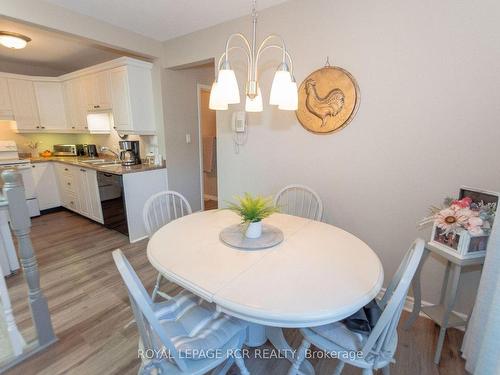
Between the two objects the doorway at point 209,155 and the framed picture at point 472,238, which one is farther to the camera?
the doorway at point 209,155

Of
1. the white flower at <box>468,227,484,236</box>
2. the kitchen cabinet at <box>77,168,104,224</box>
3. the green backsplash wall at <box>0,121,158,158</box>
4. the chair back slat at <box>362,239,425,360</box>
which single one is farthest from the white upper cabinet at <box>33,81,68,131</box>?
the white flower at <box>468,227,484,236</box>

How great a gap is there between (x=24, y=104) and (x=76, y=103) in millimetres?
874

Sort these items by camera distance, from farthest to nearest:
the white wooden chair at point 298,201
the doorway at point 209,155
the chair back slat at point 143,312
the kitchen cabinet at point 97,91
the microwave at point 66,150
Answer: the doorway at point 209,155, the microwave at point 66,150, the kitchen cabinet at point 97,91, the white wooden chair at point 298,201, the chair back slat at point 143,312

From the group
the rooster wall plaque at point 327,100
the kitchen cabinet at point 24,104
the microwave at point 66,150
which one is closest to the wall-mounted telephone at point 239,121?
the rooster wall plaque at point 327,100

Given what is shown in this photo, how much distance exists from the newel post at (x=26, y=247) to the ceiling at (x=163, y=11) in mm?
1797

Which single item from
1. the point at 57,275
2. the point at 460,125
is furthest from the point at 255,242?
the point at 57,275

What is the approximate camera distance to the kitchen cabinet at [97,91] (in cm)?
328

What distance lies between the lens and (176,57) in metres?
3.11

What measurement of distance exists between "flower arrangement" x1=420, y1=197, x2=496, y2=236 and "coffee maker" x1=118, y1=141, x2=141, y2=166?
3.51m

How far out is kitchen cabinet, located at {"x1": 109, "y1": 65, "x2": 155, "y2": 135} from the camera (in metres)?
3.08

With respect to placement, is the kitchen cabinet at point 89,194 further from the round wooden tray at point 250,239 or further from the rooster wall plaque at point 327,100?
the rooster wall plaque at point 327,100

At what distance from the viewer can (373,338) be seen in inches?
38.3

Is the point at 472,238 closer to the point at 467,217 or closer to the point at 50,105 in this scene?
the point at 467,217

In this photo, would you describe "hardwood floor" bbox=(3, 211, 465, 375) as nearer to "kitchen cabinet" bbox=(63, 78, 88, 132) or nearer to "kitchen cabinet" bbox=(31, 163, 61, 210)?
"kitchen cabinet" bbox=(31, 163, 61, 210)
